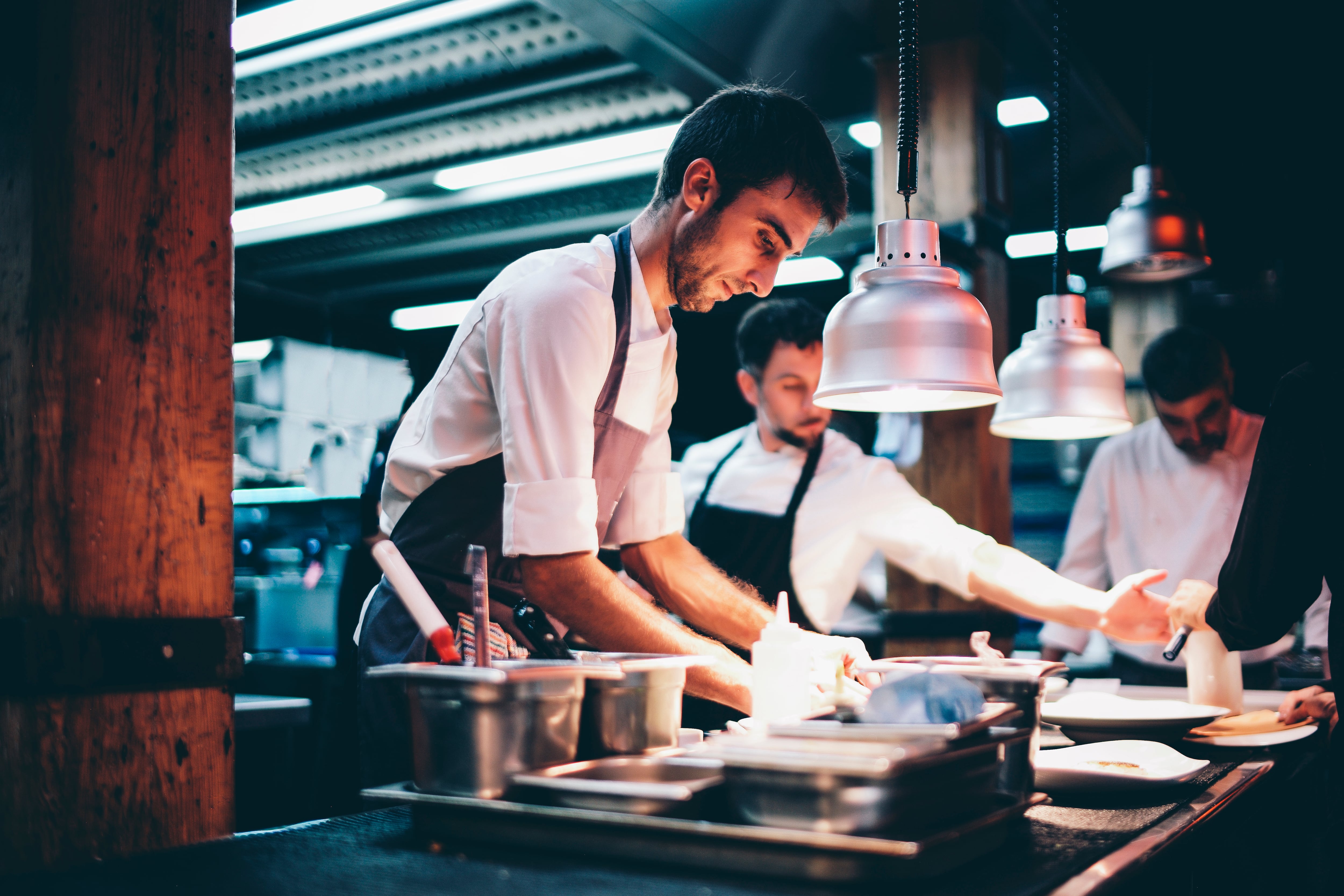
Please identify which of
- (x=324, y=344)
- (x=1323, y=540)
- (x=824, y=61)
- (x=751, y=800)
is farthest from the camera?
(x=324, y=344)

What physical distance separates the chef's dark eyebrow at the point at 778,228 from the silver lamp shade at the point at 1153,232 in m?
1.65

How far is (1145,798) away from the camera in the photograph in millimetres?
1194

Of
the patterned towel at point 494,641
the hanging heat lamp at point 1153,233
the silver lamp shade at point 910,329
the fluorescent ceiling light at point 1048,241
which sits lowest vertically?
the patterned towel at point 494,641

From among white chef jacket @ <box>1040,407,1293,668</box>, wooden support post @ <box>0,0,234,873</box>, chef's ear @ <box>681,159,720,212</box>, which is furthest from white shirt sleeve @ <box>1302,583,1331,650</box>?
wooden support post @ <box>0,0,234,873</box>

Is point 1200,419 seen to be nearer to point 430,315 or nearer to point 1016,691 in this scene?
point 1016,691

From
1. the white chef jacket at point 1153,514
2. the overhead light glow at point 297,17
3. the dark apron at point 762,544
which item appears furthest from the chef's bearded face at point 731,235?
the white chef jacket at point 1153,514

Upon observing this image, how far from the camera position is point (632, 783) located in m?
0.92

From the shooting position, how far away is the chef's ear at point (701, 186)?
5.04 ft

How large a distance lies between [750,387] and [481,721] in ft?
7.69

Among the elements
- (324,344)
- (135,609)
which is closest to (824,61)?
(135,609)

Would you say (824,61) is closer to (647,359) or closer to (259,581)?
(647,359)

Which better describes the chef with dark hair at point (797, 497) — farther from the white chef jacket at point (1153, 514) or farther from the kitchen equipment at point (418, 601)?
the kitchen equipment at point (418, 601)

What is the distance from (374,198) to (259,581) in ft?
7.32

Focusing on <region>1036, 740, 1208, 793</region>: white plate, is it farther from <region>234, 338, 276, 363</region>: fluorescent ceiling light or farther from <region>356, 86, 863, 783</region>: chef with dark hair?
<region>234, 338, 276, 363</region>: fluorescent ceiling light
